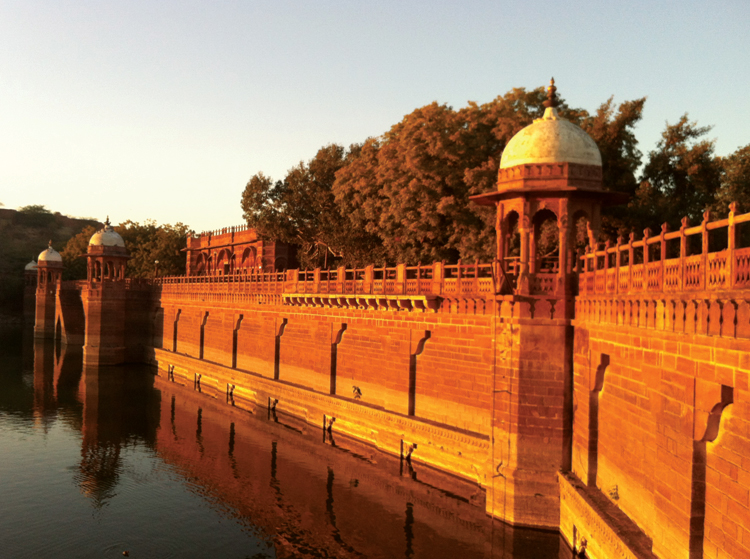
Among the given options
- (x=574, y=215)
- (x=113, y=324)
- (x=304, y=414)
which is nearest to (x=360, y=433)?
(x=304, y=414)

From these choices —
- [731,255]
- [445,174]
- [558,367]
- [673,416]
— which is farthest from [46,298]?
[731,255]

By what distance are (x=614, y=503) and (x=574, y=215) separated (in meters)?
6.56

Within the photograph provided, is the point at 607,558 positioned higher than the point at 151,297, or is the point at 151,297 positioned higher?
the point at 151,297

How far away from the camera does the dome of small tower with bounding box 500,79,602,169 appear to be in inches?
598

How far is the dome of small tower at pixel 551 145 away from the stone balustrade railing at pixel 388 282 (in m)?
2.73

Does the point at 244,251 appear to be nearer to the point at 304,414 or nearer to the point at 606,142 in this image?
the point at 304,414

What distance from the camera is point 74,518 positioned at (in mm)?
16750

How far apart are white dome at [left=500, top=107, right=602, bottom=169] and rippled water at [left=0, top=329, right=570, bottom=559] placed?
28.0ft

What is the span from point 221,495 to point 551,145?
13.0 metres

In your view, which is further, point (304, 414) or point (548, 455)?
point (304, 414)

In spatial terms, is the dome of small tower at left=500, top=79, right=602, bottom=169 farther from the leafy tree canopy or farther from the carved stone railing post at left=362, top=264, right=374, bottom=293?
the carved stone railing post at left=362, top=264, right=374, bottom=293

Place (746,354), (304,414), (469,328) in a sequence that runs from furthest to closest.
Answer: (304,414) < (469,328) < (746,354)

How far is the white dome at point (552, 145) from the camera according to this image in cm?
1519

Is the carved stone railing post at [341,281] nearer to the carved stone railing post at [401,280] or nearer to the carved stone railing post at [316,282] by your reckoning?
the carved stone railing post at [316,282]
